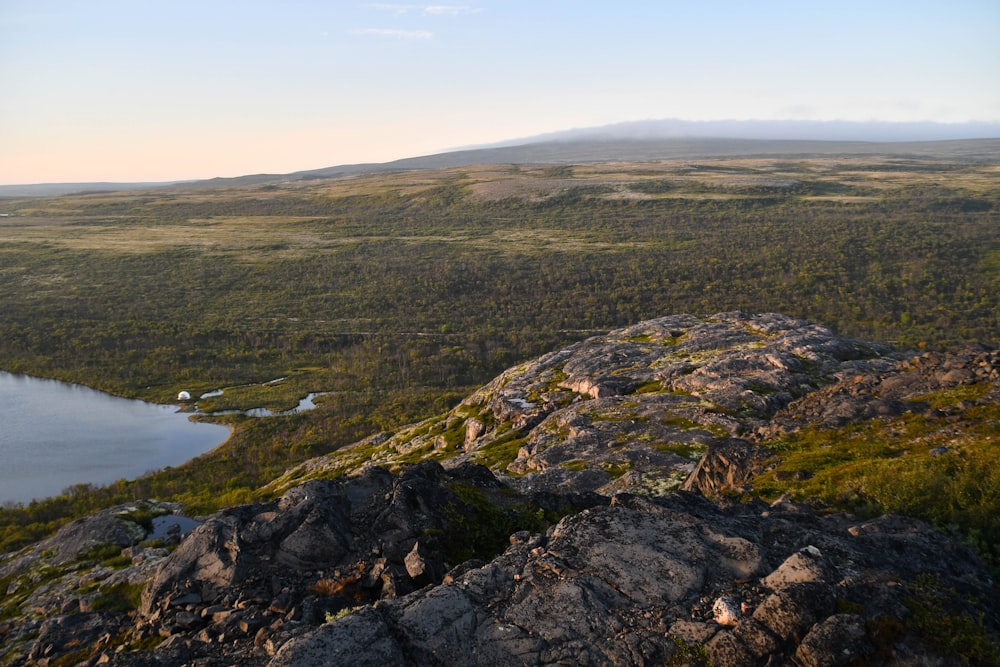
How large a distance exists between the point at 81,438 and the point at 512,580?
77.7 m

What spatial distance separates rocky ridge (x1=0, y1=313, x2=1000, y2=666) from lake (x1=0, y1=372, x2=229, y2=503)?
37.4 m

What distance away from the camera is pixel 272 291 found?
5817 inches

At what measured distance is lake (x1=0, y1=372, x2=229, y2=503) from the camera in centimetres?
6469

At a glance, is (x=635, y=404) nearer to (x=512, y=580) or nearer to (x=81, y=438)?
(x=512, y=580)

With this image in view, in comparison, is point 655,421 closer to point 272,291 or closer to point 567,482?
point 567,482

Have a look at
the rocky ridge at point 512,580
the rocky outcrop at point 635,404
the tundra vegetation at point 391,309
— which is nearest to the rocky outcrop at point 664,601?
the rocky ridge at point 512,580

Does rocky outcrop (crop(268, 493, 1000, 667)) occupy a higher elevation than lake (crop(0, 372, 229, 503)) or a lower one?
higher

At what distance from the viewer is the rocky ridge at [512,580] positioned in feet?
41.6

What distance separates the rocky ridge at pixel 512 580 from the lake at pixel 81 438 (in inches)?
1473

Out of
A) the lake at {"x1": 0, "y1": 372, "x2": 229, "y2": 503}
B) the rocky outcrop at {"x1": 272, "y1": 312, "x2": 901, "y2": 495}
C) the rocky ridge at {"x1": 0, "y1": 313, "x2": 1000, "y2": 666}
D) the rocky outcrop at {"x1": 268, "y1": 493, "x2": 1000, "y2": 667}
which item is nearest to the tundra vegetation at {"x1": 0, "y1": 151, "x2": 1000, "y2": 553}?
the lake at {"x1": 0, "y1": 372, "x2": 229, "y2": 503}

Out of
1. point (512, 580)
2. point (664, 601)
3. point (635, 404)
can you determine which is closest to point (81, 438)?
point (635, 404)

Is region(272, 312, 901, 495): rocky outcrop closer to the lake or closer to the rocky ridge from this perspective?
the rocky ridge

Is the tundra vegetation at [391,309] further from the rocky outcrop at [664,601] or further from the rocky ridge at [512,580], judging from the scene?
the rocky outcrop at [664,601]

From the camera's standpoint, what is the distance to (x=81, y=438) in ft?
246
